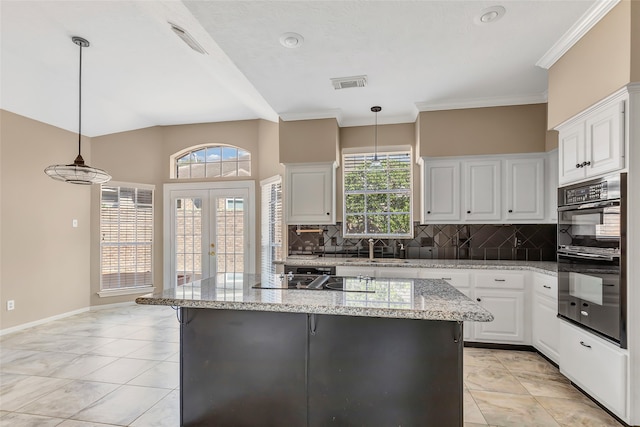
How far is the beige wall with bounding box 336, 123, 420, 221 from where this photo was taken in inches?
175

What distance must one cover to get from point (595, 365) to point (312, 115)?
3.67 metres

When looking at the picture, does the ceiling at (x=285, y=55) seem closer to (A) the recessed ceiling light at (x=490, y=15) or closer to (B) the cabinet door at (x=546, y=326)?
(A) the recessed ceiling light at (x=490, y=15)

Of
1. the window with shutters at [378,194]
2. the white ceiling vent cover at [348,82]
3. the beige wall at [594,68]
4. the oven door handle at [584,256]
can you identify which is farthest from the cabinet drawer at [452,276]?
the white ceiling vent cover at [348,82]

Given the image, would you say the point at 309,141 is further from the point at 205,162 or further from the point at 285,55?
the point at 205,162

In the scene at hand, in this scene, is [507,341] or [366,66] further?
[507,341]

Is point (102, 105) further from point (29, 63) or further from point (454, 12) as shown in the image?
point (454, 12)

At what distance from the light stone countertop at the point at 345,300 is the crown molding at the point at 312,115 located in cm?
256

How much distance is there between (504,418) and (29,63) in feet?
18.1

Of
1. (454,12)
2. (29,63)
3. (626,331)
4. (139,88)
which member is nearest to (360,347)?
(626,331)

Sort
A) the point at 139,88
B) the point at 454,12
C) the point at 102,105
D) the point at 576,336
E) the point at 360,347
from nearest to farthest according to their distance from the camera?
the point at 360,347 → the point at 454,12 → the point at 576,336 → the point at 139,88 → the point at 102,105

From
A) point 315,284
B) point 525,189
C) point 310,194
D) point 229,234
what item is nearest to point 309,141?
A: point 310,194

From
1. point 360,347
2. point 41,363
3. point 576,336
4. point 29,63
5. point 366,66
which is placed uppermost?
point 29,63

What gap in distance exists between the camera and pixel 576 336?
8.55ft

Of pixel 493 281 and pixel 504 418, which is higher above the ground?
pixel 493 281
